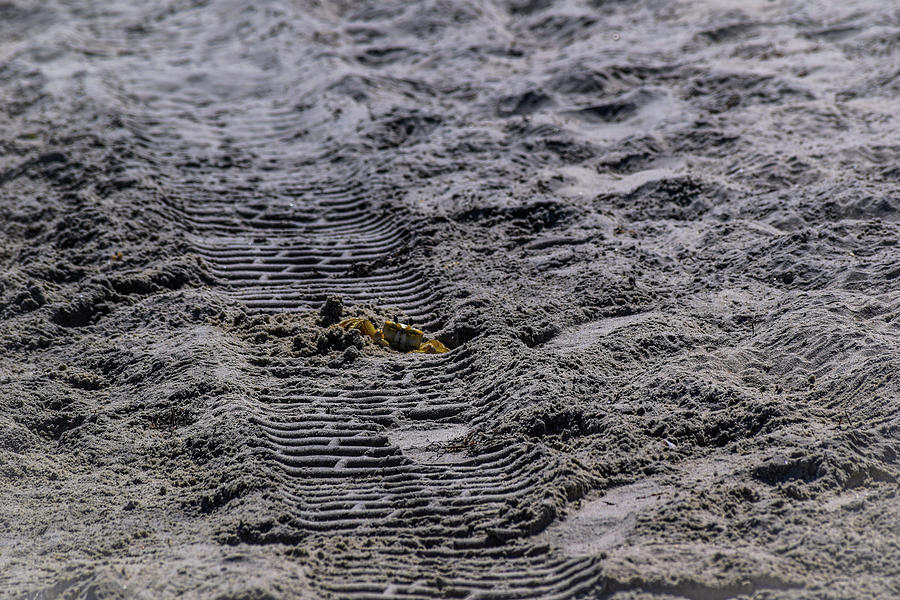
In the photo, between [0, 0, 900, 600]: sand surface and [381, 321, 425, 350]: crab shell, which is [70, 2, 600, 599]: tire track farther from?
[381, 321, 425, 350]: crab shell

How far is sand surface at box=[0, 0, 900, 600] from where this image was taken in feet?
9.78

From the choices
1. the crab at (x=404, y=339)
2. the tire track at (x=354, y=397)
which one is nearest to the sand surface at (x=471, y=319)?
the tire track at (x=354, y=397)

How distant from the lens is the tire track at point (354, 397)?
2.97 meters

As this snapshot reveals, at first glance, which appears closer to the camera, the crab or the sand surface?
the sand surface

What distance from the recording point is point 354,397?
13.3 feet

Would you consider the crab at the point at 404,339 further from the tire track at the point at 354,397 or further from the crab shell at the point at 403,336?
the tire track at the point at 354,397

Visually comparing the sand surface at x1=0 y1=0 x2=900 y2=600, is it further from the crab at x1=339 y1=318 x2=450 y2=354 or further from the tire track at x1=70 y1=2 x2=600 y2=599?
the crab at x1=339 y1=318 x2=450 y2=354

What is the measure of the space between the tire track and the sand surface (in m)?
0.02

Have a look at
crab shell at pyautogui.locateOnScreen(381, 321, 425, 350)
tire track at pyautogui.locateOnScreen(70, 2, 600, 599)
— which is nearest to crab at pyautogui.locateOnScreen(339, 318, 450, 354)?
crab shell at pyautogui.locateOnScreen(381, 321, 425, 350)

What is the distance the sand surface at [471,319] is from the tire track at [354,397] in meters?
0.02

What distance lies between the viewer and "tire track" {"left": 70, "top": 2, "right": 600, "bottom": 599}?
2975mm

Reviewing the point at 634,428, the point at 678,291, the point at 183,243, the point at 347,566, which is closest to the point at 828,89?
the point at 678,291

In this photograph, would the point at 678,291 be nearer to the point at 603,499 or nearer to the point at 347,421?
the point at 603,499

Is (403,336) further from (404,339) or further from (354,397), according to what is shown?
(354,397)
